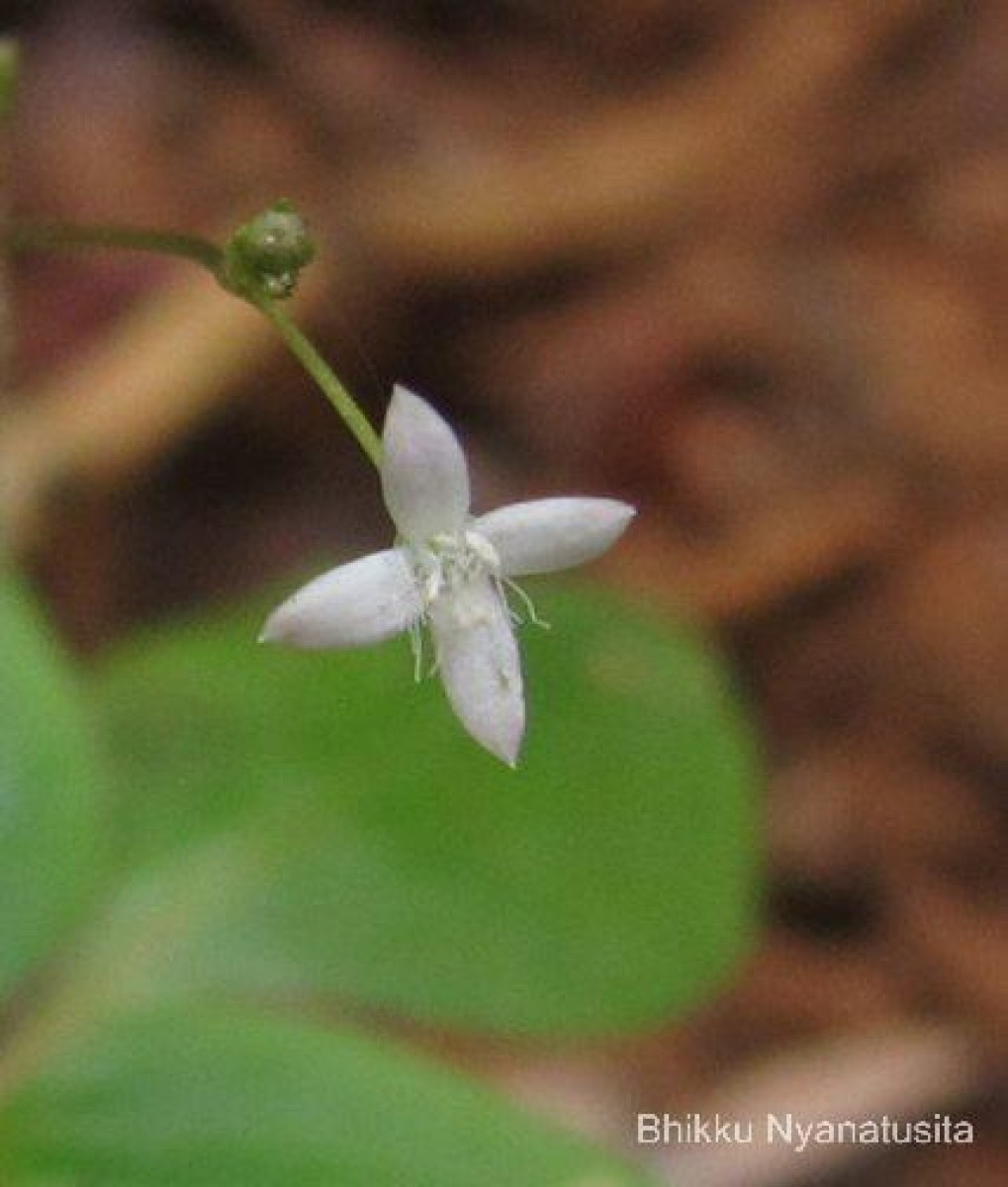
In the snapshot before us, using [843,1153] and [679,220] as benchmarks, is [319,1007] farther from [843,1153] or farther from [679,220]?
[679,220]

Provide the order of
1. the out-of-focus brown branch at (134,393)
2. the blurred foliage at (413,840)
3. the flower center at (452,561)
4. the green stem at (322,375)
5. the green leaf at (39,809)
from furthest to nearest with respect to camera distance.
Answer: the out-of-focus brown branch at (134,393)
the blurred foliage at (413,840)
the green leaf at (39,809)
the flower center at (452,561)
the green stem at (322,375)

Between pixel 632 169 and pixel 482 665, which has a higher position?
pixel 632 169

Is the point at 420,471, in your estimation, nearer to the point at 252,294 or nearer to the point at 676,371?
the point at 252,294

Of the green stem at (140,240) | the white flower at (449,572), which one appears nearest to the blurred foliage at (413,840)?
the white flower at (449,572)

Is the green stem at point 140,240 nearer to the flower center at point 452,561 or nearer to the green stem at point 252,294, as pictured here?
the green stem at point 252,294

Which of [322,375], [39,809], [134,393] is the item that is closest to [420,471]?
[322,375]

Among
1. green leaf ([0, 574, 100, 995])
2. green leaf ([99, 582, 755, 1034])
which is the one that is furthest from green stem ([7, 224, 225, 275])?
green leaf ([99, 582, 755, 1034])

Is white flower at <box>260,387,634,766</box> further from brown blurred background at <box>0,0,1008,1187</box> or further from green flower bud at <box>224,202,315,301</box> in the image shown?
brown blurred background at <box>0,0,1008,1187</box>
